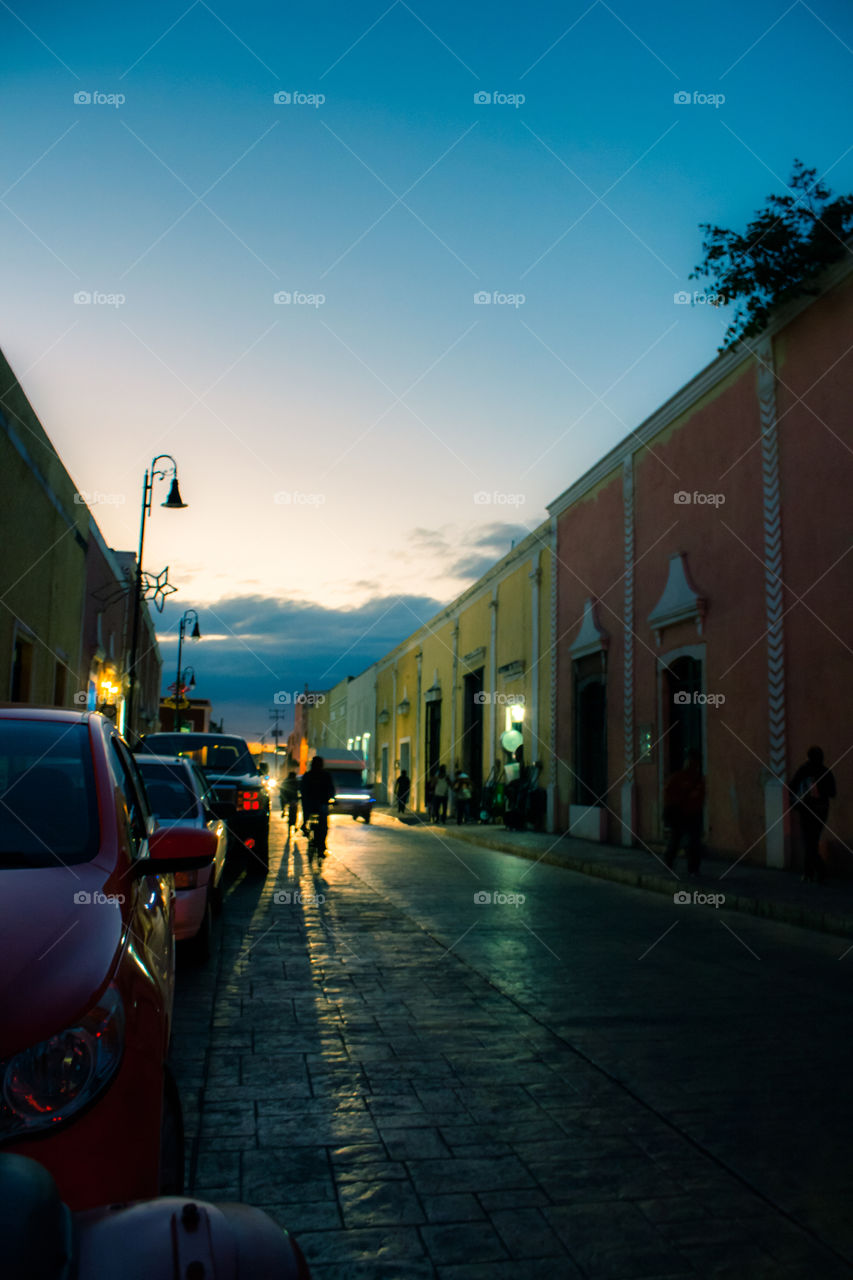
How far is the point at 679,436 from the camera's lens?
760 inches

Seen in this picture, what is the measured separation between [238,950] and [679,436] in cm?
1421

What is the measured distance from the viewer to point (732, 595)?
16859 mm

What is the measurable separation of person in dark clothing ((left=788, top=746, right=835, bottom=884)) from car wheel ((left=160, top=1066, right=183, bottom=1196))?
11.4 meters

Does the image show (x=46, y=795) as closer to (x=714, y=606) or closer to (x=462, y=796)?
(x=714, y=606)

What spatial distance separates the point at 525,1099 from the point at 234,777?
34.0ft

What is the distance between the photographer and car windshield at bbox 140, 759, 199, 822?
28.5ft

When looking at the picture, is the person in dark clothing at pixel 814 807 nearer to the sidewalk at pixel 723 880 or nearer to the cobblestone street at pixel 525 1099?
the sidewalk at pixel 723 880

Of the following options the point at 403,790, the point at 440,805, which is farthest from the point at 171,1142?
the point at 403,790

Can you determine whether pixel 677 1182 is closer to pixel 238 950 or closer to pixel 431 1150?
pixel 431 1150

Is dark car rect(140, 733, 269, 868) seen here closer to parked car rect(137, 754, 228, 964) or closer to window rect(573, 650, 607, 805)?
parked car rect(137, 754, 228, 964)

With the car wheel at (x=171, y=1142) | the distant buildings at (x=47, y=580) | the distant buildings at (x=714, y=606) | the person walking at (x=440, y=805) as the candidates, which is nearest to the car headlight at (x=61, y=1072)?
the car wheel at (x=171, y=1142)

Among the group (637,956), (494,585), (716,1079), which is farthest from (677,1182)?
(494,585)

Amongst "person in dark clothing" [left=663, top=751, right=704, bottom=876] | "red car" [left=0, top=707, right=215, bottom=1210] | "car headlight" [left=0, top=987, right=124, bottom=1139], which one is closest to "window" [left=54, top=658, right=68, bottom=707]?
"person in dark clothing" [left=663, top=751, right=704, bottom=876]

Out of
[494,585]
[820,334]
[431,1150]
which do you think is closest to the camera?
[431,1150]
